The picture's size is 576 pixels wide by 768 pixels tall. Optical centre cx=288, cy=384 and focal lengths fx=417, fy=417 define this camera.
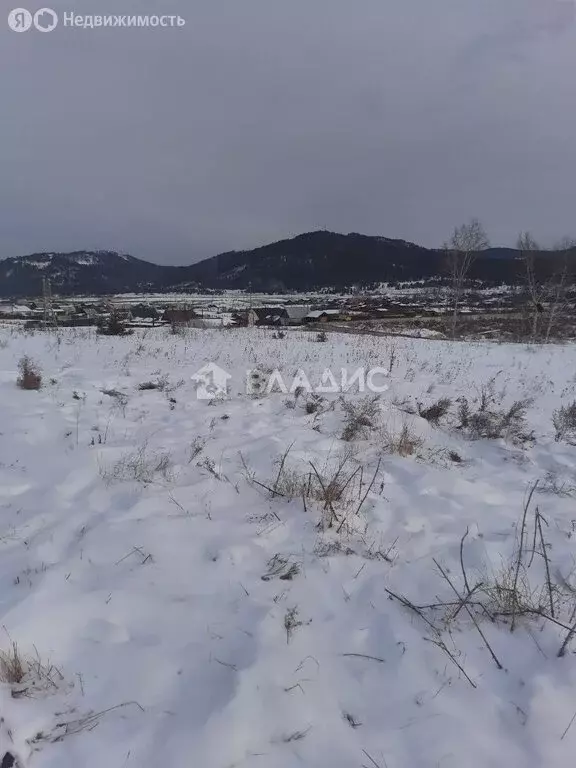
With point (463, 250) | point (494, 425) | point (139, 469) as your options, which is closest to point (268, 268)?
point (463, 250)

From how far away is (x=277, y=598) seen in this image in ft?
7.82

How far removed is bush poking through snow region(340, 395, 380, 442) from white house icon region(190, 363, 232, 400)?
2.04 metres

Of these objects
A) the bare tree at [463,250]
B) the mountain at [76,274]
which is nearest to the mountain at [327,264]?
the mountain at [76,274]

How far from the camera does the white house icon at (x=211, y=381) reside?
22.0 ft

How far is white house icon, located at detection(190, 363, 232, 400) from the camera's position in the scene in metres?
6.69

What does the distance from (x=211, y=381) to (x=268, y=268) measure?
563ft

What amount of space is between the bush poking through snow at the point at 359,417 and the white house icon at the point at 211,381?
2.04 meters

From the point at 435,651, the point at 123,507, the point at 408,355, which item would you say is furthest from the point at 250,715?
the point at 408,355

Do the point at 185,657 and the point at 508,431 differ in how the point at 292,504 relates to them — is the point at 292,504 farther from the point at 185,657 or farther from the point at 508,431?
the point at 508,431

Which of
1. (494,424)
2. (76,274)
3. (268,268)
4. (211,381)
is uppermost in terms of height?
(268,268)

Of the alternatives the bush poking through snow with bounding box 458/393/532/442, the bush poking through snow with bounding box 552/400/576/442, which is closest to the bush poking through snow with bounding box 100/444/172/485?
the bush poking through snow with bounding box 458/393/532/442

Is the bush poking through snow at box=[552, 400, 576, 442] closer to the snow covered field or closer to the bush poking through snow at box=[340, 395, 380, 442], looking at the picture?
the snow covered field

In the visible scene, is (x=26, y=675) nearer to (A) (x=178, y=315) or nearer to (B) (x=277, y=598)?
(B) (x=277, y=598)

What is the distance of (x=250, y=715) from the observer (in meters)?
1.75
